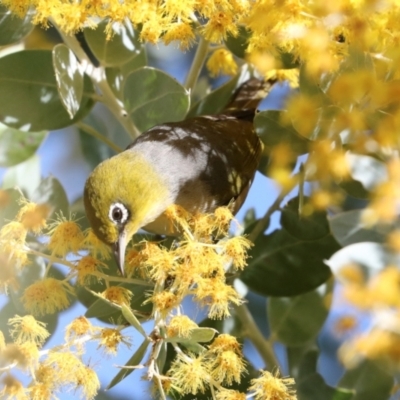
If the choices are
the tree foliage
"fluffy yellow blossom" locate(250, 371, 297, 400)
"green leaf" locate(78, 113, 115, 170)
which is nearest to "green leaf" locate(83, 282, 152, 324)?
the tree foliage

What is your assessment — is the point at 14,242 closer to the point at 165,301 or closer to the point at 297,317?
the point at 165,301

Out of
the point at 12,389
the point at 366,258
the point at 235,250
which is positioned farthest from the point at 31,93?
the point at 366,258

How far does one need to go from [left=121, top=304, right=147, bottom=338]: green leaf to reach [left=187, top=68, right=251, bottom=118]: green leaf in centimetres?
73

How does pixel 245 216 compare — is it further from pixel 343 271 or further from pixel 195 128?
pixel 343 271

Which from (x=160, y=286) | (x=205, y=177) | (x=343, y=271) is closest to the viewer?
(x=343, y=271)

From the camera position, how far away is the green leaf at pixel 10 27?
4.50ft

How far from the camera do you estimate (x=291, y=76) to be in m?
1.40

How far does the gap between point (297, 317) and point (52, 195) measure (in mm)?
591

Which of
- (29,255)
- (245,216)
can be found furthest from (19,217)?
(245,216)

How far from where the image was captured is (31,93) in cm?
142

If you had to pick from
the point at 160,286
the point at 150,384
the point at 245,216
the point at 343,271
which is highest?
the point at 343,271

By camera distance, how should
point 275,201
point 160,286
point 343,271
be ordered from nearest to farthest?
point 343,271, point 160,286, point 275,201

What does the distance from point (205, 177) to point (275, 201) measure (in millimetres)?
276

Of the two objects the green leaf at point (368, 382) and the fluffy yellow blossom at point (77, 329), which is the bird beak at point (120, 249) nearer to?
the fluffy yellow blossom at point (77, 329)
